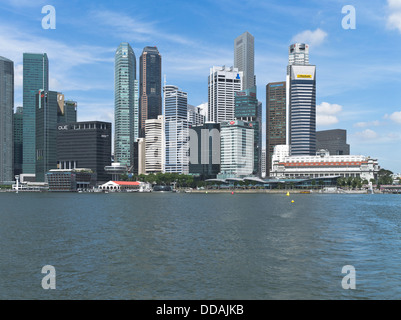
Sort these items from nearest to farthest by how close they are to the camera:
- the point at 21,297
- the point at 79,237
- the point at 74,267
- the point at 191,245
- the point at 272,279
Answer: the point at 21,297, the point at 272,279, the point at 74,267, the point at 191,245, the point at 79,237

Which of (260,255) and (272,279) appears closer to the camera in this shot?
(272,279)

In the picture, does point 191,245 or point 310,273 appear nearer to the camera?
point 310,273

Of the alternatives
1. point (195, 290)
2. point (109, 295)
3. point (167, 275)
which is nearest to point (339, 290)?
point (195, 290)

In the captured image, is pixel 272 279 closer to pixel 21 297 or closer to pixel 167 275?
pixel 167 275

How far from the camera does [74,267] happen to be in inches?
1668

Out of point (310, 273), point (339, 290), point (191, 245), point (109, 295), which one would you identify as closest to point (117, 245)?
point (191, 245)

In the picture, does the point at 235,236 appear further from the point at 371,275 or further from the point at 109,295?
the point at 109,295

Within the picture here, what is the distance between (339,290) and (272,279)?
19.6ft

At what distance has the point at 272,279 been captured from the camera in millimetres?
37938

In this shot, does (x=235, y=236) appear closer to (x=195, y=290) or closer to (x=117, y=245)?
(x=117, y=245)
